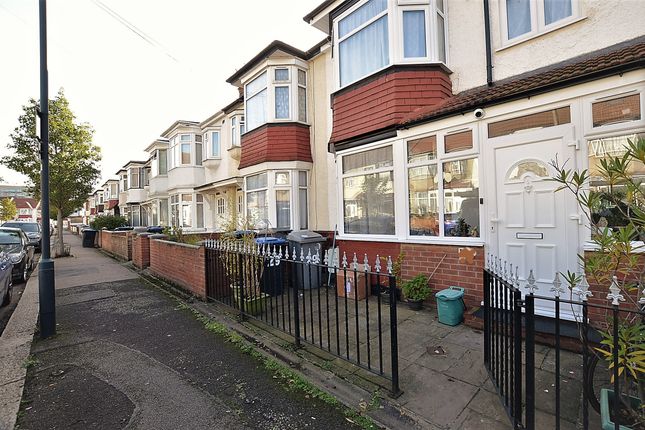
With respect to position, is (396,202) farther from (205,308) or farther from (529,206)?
(205,308)

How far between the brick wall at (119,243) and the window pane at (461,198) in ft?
40.6

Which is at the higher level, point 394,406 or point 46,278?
point 46,278

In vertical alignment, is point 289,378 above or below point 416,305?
below

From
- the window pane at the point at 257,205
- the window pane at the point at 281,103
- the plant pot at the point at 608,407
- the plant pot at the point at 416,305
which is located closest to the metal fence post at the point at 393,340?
the plant pot at the point at 608,407

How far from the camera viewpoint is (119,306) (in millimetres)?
6293

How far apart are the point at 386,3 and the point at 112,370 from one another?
7.73m

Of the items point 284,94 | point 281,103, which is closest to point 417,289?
point 281,103

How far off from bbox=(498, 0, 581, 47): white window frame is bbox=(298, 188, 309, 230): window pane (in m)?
6.22

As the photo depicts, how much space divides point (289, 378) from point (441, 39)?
21.5 feet

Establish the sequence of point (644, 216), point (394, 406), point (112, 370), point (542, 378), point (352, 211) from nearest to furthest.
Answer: point (644, 216), point (394, 406), point (542, 378), point (112, 370), point (352, 211)

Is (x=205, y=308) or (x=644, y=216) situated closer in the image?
(x=644, y=216)

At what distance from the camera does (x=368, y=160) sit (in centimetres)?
668

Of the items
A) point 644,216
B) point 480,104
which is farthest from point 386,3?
point 644,216

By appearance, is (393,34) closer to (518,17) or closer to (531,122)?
(518,17)
